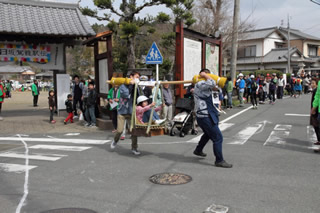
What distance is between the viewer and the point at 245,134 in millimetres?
9203

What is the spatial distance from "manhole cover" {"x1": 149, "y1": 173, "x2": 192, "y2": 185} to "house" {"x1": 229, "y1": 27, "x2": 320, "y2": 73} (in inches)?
1417

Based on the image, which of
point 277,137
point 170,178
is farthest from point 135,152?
point 277,137

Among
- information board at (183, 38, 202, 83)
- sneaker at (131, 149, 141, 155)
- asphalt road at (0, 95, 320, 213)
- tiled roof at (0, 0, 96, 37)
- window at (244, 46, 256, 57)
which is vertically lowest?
asphalt road at (0, 95, 320, 213)

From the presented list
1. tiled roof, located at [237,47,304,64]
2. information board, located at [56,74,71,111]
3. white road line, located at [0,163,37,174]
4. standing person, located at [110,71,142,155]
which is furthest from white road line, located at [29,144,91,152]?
tiled roof, located at [237,47,304,64]

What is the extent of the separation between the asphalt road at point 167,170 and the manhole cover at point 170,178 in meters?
0.12

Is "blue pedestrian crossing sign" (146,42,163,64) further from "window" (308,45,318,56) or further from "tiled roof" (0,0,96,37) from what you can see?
"window" (308,45,318,56)

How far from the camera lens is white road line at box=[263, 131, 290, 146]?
805 centimetres

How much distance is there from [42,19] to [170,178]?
33.5 ft

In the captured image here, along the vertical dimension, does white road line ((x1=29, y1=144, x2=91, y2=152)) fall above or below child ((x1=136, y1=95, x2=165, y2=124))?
below

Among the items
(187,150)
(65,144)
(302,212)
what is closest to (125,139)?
(65,144)

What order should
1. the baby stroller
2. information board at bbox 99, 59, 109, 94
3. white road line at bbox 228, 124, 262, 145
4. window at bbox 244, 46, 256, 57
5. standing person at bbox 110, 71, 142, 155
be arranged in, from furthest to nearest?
window at bbox 244, 46, 256, 57, information board at bbox 99, 59, 109, 94, the baby stroller, white road line at bbox 228, 124, 262, 145, standing person at bbox 110, 71, 142, 155

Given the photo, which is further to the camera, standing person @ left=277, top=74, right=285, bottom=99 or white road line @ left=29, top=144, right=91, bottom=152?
standing person @ left=277, top=74, right=285, bottom=99

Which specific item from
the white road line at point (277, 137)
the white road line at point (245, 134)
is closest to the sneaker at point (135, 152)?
the white road line at point (245, 134)

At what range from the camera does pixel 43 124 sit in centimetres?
1203
